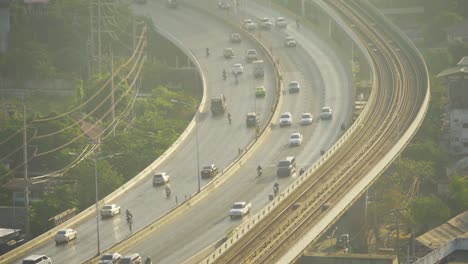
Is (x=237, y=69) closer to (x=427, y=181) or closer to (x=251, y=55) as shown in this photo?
(x=251, y=55)

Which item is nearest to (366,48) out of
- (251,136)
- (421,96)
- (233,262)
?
(421,96)

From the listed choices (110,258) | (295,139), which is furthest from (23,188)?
(110,258)

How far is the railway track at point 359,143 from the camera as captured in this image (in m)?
79.8

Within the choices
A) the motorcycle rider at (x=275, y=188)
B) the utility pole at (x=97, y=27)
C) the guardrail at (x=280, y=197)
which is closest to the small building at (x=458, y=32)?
the guardrail at (x=280, y=197)

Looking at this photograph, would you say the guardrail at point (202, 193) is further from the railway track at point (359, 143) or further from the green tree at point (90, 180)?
the green tree at point (90, 180)

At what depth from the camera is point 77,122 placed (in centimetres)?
11462

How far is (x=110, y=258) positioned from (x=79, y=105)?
43277mm

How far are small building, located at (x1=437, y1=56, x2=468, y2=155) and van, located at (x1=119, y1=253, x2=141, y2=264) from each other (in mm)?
40979

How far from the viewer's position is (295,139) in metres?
107

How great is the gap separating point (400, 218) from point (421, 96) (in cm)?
2256

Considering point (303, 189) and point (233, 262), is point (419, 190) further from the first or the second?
point (233, 262)

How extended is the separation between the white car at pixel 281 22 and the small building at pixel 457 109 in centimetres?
2496

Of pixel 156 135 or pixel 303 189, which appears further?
pixel 156 135

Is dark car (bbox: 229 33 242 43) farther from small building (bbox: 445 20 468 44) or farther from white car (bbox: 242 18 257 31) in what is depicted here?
small building (bbox: 445 20 468 44)
